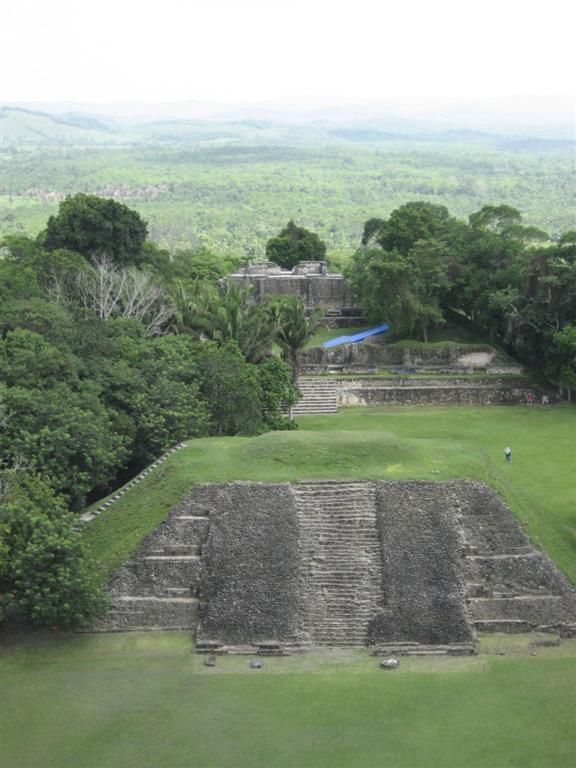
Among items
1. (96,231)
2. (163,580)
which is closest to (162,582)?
(163,580)

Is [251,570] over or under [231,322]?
under

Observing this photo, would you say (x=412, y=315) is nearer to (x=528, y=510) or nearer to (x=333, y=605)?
(x=528, y=510)

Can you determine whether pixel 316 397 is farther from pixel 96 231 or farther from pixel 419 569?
pixel 419 569

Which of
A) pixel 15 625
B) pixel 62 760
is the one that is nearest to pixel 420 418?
pixel 15 625

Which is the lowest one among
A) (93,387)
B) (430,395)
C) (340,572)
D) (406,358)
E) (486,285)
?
(430,395)

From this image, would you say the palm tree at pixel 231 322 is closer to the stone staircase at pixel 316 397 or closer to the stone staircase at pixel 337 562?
the stone staircase at pixel 316 397

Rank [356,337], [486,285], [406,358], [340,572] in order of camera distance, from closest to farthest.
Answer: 1. [340,572]
2. [406,358]
3. [486,285]
4. [356,337]

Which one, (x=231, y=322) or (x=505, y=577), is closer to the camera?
(x=505, y=577)
